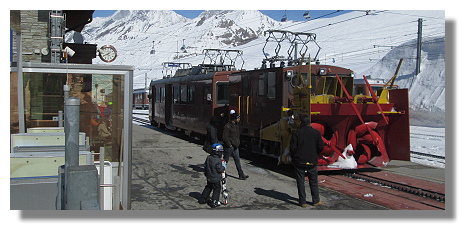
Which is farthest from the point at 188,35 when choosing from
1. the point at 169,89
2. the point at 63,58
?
the point at 63,58

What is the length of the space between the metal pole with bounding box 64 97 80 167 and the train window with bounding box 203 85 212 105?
35.3 feet

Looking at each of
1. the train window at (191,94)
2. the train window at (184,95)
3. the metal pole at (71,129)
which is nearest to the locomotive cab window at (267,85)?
the train window at (191,94)

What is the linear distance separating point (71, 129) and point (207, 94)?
1122 cm

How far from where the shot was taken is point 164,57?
374 feet

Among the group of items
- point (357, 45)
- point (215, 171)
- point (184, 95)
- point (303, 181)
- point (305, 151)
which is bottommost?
point (303, 181)

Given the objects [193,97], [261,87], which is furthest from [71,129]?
[193,97]

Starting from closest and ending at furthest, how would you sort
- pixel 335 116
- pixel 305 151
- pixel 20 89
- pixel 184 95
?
pixel 20 89
pixel 305 151
pixel 335 116
pixel 184 95

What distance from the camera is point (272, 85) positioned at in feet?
37.8

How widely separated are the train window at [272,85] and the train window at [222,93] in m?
3.81

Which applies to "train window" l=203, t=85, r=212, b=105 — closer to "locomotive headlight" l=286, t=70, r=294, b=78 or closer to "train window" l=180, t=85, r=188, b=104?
"train window" l=180, t=85, r=188, b=104

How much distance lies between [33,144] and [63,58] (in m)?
4.81

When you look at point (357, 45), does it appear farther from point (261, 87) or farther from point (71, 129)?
point (71, 129)

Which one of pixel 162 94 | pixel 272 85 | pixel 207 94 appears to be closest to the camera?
pixel 272 85

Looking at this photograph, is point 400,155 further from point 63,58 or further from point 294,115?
point 63,58
